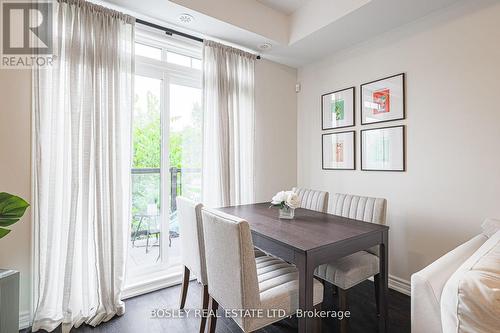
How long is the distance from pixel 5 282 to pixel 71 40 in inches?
70.1

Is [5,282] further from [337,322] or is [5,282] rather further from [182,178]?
[337,322]

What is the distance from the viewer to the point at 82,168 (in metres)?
1.97

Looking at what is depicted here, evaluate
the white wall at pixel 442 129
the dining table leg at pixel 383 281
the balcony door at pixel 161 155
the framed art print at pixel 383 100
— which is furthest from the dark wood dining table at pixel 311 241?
the framed art print at pixel 383 100

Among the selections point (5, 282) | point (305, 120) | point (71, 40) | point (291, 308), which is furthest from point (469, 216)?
point (71, 40)

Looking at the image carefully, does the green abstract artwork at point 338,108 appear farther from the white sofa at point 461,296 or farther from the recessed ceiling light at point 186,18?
the white sofa at point 461,296

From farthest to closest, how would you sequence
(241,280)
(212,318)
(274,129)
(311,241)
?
(274,129), (212,318), (311,241), (241,280)

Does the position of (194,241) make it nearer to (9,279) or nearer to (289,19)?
(9,279)

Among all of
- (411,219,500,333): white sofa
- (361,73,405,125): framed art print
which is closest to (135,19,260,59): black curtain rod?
(361,73,405,125): framed art print

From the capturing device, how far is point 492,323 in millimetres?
812

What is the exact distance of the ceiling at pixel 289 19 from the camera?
2150mm

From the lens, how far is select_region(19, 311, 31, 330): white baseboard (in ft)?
5.98

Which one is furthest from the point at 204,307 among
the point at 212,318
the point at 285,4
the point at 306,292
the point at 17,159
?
the point at 285,4

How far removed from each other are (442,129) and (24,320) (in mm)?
3777

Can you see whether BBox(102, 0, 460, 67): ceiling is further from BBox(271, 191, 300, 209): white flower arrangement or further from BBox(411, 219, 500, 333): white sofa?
BBox(411, 219, 500, 333): white sofa
